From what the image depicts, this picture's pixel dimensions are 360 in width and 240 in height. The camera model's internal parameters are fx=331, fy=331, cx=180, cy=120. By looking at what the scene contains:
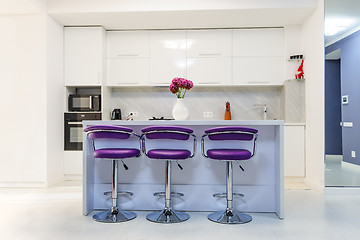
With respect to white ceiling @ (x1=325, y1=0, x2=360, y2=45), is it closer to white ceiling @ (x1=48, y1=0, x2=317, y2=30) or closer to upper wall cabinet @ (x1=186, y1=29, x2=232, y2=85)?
white ceiling @ (x1=48, y1=0, x2=317, y2=30)

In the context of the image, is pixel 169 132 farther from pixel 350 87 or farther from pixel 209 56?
pixel 209 56

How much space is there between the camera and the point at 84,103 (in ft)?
17.1

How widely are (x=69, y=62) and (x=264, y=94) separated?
3.24 metres

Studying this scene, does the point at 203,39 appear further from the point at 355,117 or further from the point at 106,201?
the point at 106,201

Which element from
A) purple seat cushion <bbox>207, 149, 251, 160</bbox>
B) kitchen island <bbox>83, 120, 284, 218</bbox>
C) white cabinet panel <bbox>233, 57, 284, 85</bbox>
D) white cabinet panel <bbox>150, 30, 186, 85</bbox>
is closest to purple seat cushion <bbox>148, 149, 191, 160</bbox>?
purple seat cushion <bbox>207, 149, 251, 160</bbox>

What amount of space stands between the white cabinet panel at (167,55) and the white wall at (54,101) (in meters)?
1.44

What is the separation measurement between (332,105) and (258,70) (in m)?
1.46

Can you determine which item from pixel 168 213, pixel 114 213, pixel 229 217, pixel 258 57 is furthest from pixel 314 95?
pixel 114 213

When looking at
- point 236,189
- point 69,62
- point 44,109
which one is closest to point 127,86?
point 69,62

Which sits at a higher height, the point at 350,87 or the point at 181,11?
the point at 181,11

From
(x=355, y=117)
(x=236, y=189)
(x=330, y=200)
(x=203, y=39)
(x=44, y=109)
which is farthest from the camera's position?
(x=203, y=39)

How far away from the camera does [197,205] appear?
3.28m

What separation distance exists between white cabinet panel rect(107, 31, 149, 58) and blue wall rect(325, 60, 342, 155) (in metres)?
2.83

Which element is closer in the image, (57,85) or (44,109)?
(44,109)
